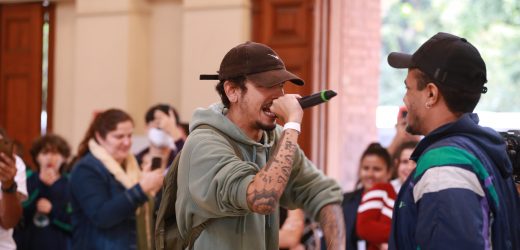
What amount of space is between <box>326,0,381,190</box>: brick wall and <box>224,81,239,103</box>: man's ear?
4397mm

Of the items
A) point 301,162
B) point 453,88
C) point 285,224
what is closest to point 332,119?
point 285,224

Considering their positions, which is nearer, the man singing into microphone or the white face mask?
the man singing into microphone

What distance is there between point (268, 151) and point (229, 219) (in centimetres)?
35

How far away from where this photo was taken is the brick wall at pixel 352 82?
7.49 meters

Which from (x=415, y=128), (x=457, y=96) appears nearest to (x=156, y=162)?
(x=415, y=128)

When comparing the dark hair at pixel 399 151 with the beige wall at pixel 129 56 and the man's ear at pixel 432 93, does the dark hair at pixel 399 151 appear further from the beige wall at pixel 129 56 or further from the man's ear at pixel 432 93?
the man's ear at pixel 432 93

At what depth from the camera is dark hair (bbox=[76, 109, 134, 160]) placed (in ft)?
18.0

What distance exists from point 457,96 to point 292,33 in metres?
5.08

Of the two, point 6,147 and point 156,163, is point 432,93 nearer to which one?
point 6,147

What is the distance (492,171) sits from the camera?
244cm

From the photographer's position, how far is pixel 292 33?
24.6 ft

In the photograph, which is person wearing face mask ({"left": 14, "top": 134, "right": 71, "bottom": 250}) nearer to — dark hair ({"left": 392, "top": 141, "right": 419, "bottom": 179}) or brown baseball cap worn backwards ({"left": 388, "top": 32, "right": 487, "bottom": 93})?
dark hair ({"left": 392, "top": 141, "right": 419, "bottom": 179})

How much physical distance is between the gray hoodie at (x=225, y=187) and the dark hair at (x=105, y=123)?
242 centimetres

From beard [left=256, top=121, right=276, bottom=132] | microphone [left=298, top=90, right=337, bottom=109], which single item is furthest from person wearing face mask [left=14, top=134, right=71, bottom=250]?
microphone [left=298, top=90, right=337, bottom=109]
